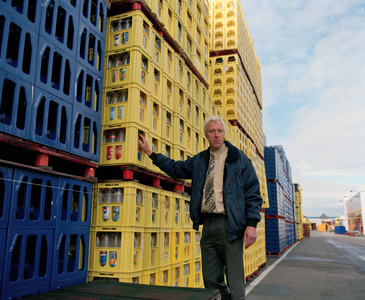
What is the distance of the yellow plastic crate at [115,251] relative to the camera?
4.00 meters

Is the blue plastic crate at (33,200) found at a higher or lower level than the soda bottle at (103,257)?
higher

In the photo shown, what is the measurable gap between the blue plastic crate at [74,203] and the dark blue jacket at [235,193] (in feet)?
5.05

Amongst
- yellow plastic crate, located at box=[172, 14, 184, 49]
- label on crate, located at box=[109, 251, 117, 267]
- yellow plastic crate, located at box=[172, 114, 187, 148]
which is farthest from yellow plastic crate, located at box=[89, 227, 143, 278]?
yellow plastic crate, located at box=[172, 14, 184, 49]

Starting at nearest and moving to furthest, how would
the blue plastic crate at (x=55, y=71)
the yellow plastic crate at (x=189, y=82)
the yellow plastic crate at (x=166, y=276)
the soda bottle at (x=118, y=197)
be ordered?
the blue plastic crate at (x=55, y=71) → the soda bottle at (x=118, y=197) → the yellow plastic crate at (x=166, y=276) → the yellow plastic crate at (x=189, y=82)

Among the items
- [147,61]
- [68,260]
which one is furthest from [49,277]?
[147,61]

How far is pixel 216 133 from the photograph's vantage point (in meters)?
2.89

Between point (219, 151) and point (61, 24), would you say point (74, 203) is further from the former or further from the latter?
point (61, 24)

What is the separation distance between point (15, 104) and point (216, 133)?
189 centimetres

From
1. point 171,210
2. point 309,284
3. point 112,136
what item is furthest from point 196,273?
point 309,284

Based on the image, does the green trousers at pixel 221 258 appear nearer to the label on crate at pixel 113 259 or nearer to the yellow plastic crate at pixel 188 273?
the label on crate at pixel 113 259

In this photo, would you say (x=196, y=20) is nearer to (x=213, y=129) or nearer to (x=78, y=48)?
(x=78, y=48)

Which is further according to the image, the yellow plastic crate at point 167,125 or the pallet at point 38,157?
the yellow plastic crate at point 167,125

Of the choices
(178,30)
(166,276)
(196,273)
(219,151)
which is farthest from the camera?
(178,30)

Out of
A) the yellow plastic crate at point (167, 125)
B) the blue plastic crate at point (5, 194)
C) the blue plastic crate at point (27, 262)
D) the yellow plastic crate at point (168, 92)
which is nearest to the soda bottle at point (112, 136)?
the yellow plastic crate at point (167, 125)
